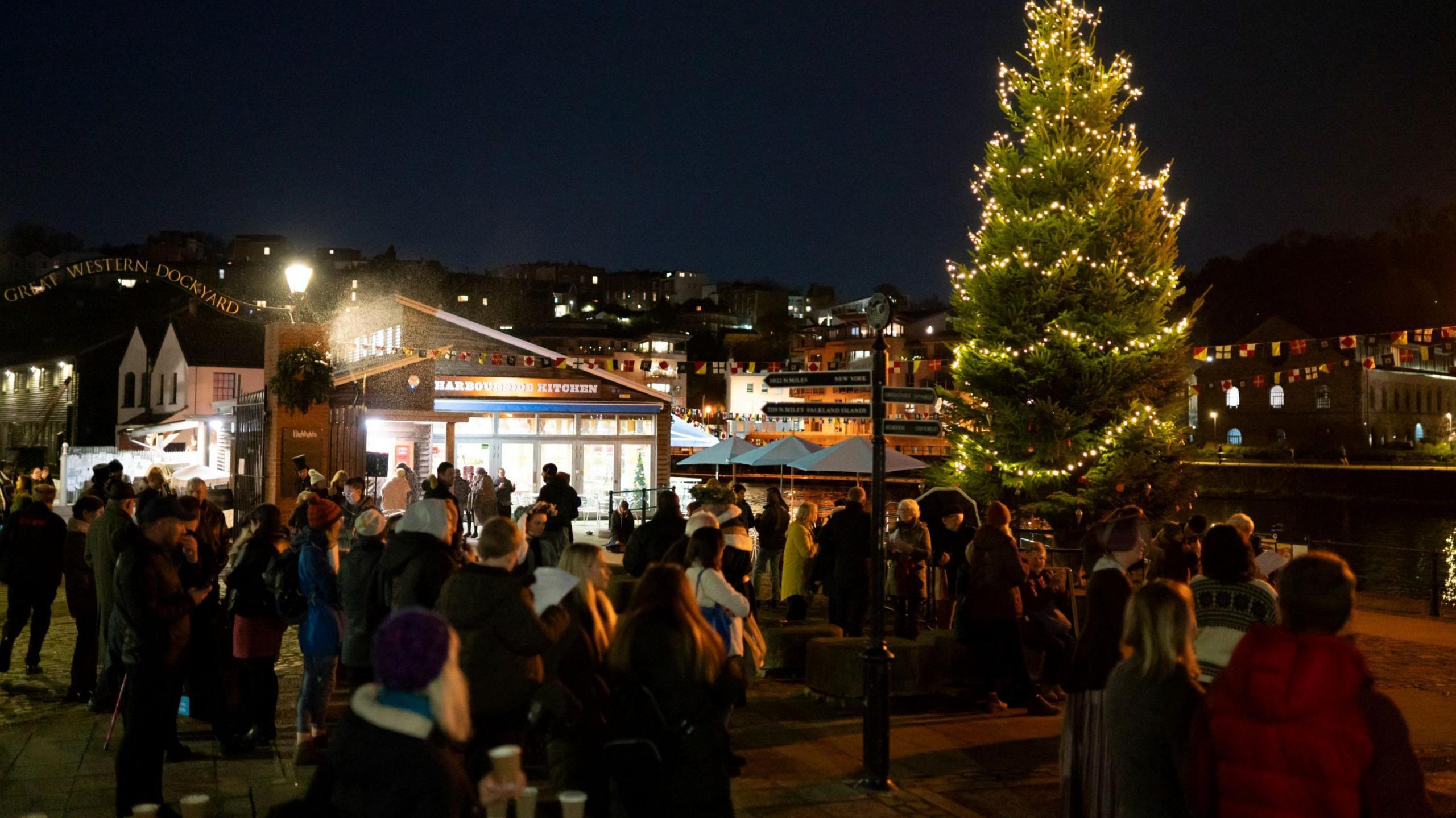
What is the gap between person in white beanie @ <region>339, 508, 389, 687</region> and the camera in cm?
659

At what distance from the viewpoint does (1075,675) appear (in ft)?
18.7

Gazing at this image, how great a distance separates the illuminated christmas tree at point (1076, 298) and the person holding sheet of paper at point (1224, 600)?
551 inches

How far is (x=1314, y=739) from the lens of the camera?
322 cm

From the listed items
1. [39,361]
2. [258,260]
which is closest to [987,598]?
[39,361]

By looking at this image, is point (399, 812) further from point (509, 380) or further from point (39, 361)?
point (39, 361)

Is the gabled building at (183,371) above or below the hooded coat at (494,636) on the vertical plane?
above

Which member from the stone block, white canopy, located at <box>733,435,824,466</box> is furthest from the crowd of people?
white canopy, located at <box>733,435,824,466</box>

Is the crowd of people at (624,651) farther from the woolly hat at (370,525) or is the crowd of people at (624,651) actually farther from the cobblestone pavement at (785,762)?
the cobblestone pavement at (785,762)

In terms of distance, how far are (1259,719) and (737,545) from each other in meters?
6.25

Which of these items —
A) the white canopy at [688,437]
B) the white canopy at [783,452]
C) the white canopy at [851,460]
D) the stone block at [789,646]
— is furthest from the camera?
the white canopy at [688,437]

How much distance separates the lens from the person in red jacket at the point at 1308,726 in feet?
10.5

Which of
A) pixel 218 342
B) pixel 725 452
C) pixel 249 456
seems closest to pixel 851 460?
pixel 725 452

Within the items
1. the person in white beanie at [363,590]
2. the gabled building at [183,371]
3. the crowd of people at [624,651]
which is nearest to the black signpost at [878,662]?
the crowd of people at [624,651]

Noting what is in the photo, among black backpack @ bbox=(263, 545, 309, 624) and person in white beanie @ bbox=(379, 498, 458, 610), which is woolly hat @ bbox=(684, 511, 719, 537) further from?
black backpack @ bbox=(263, 545, 309, 624)
